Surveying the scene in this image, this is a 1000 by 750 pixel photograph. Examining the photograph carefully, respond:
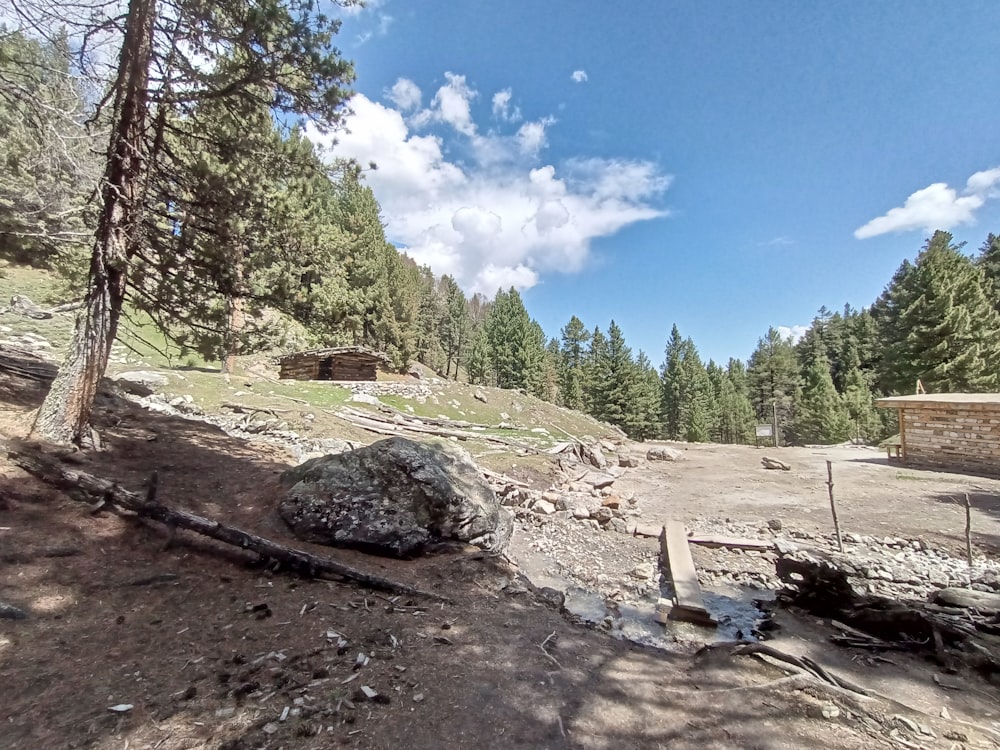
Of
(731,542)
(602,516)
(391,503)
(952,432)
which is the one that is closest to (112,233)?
(391,503)

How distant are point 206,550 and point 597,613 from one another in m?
5.50

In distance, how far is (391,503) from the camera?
6.98m

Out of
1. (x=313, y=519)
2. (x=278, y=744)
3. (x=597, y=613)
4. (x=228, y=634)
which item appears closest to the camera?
(x=278, y=744)

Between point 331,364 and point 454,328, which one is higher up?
point 454,328

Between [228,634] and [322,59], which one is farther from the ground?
[322,59]

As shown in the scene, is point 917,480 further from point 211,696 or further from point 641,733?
point 211,696

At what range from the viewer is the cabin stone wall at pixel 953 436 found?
682 inches

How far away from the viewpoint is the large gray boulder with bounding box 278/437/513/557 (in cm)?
646

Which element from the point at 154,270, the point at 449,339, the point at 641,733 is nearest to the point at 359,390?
the point at 154,270

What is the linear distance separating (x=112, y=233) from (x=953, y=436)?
28054 millimetres

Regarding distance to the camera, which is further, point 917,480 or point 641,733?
point 917,480

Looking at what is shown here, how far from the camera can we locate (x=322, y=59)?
6.59 metres

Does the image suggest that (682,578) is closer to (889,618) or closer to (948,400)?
(889,618)

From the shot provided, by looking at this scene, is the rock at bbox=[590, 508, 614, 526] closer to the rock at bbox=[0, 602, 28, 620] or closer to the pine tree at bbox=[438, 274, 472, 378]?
the rock at bbox=[0, 602, 28, 620]
